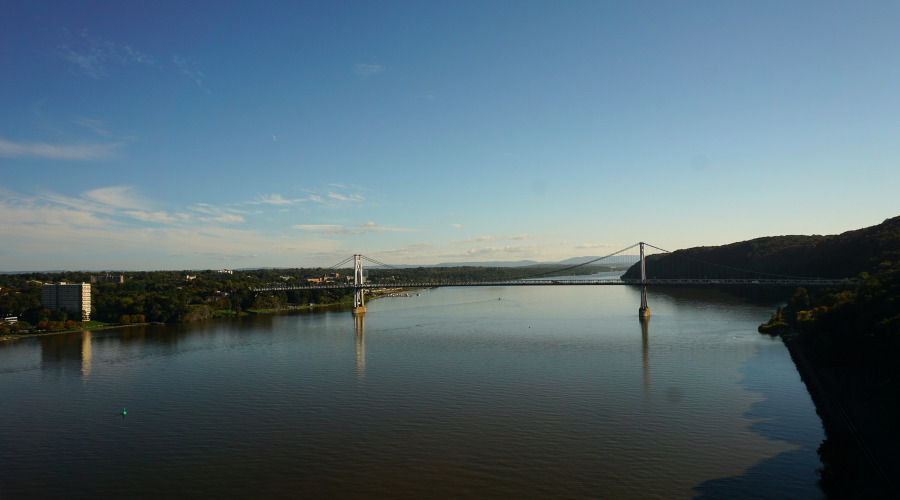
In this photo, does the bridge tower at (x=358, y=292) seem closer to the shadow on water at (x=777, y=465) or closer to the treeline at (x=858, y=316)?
the treeline at (x=858, y=316)

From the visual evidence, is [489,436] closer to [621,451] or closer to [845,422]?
[621,451]

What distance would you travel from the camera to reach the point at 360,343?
29.2 meters

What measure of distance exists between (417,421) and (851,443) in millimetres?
10246

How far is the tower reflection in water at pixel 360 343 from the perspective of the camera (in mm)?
20703

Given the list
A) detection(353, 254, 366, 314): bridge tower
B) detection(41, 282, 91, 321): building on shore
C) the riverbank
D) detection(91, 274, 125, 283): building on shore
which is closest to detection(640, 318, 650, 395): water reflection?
the riverbank

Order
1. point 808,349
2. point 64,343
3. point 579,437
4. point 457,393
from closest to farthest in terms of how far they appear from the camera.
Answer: point 579,437 → point 457,393 → point 808,349 → point 64,343

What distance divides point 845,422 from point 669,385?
17.1ft

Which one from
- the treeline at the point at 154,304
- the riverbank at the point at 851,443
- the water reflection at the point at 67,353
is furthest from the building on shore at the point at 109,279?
the riverbank at the point at 851,443

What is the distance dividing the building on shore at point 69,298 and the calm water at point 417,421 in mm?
16557

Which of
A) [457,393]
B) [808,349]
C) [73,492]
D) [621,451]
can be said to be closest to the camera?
[73,492]

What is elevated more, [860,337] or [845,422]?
[860,337]

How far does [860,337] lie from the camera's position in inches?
583

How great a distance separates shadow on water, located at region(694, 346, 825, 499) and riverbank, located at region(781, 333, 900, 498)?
0.30 m

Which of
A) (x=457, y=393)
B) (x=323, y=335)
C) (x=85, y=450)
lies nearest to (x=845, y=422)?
(x=457, y=393)
